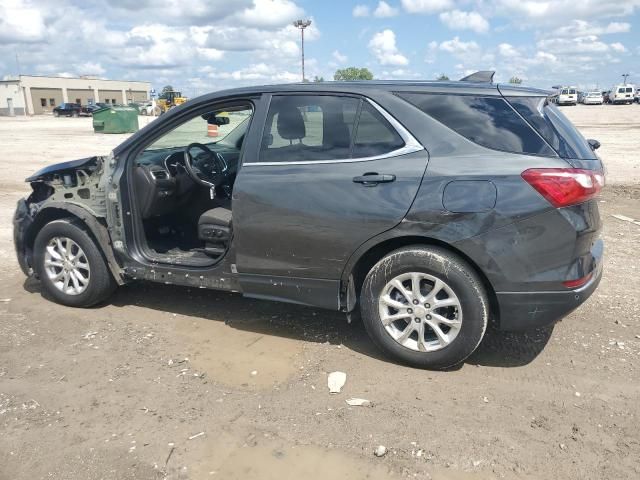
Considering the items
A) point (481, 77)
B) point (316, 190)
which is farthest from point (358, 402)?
point (481, 77)

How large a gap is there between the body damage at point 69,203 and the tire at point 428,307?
2.32 metres

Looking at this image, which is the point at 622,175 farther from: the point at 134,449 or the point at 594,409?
the point at 134,449

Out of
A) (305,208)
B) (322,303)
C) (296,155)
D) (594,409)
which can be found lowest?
(594,409)

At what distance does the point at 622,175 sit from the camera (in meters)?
11.7

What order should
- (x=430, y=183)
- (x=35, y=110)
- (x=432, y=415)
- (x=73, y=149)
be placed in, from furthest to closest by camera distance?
(x=35, y=110) → (x=73, y=149) → (x=430, y=183) → (x=432, y=415)

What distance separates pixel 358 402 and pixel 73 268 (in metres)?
2.87

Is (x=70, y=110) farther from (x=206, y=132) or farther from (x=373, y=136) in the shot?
(x=373, y=136)

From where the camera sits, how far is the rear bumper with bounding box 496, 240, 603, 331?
3352 millimetres

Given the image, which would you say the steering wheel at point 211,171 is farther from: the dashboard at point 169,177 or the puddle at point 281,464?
the puddle at point 281,464

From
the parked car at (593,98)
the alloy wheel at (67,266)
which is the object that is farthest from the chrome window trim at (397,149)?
the parked car at (593,98)

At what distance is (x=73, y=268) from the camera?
4785 millimetres

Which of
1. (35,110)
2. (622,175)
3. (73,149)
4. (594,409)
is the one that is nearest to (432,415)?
(594,409)

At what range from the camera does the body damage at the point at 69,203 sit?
459cm

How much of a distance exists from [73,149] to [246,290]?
18220mm
